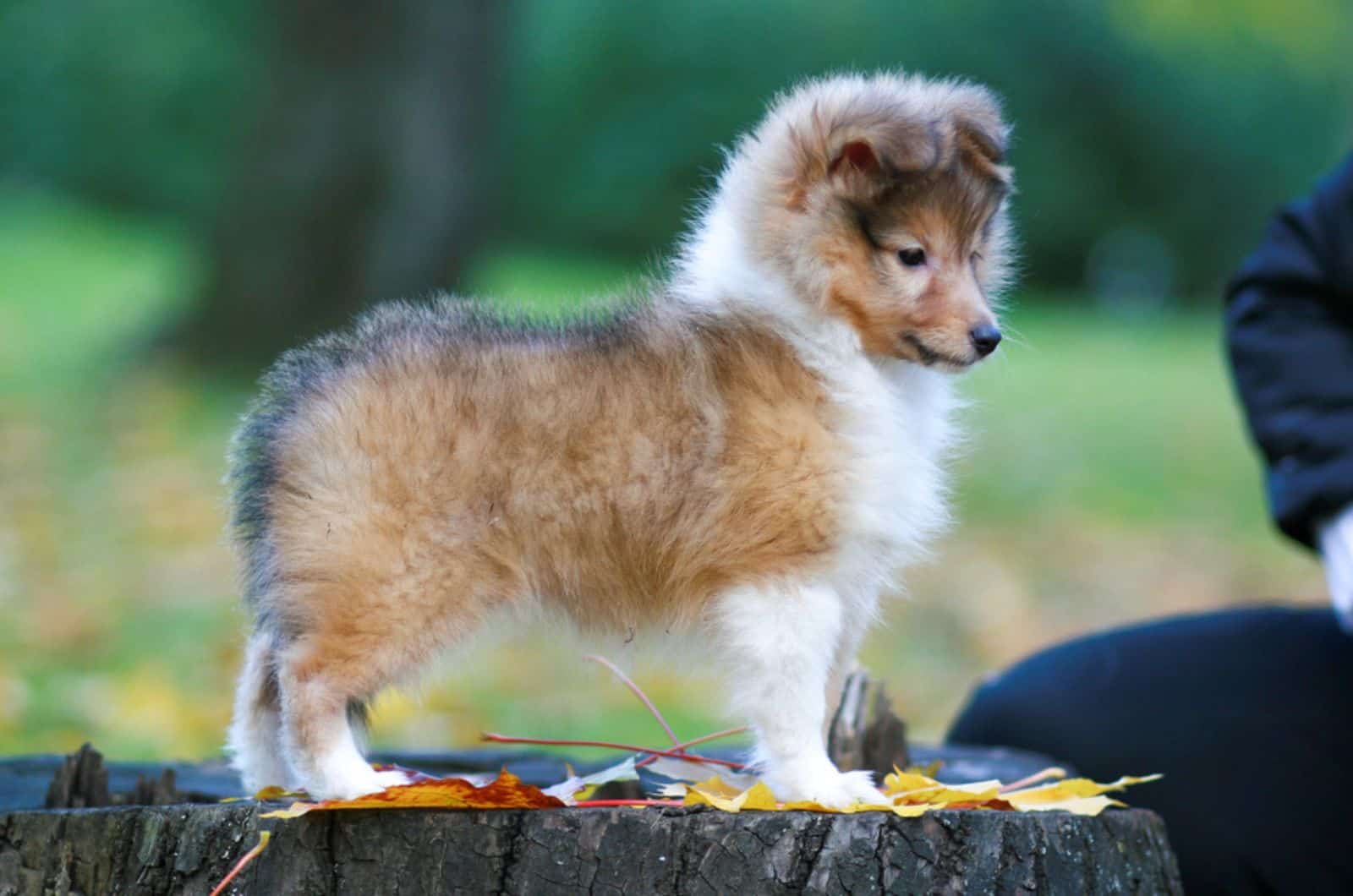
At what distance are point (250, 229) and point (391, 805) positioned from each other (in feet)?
26.2

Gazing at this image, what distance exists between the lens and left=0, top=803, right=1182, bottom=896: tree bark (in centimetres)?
317

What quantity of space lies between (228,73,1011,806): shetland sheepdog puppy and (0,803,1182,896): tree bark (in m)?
0.16

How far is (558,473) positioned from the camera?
3377mm

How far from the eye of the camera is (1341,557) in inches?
196

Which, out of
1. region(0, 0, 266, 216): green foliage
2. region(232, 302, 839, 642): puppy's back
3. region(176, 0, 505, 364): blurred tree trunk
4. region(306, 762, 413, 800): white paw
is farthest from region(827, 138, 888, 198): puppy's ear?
region(0, 0, 266, 216): green foliage

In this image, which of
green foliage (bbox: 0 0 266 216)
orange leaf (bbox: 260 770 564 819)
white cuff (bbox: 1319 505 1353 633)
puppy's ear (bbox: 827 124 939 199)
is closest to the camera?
orange leaf (bbox: 260 770 564 819)

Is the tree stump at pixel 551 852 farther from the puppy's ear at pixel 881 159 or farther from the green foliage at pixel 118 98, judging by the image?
the green foliage at pixel 118 98

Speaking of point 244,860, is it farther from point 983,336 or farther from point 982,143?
point 982,143

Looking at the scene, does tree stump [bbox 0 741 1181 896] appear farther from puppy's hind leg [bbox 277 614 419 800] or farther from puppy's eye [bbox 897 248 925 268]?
puppy's eye [bbox 897 248 925 268]

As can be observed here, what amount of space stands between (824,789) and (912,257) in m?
1.15

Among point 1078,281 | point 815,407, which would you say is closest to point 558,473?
point 815,407

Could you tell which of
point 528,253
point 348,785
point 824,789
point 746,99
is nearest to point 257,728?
point 348,785

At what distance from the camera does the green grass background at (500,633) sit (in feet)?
24.6

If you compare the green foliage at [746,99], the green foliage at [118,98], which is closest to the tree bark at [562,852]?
the green foliage at [746,99]
